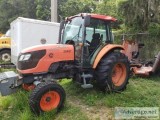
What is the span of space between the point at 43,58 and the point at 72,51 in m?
0.79

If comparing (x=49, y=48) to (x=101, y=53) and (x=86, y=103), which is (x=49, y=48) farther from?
(x=86, y=103)

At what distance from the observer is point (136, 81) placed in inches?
338

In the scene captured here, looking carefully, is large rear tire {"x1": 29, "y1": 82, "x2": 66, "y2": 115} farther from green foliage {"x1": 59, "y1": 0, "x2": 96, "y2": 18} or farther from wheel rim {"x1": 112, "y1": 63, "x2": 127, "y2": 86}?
green foliage {"x1": 59, "y1": 0, "x2": 96, "y2": 18}

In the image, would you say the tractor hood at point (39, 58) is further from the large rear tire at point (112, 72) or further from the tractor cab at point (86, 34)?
the large rear tire at point (112, 72)

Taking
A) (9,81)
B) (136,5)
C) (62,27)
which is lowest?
(9,81)

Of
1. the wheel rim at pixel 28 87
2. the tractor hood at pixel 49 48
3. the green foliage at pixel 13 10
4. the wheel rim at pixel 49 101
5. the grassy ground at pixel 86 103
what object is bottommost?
the grassy ground at pixel 86 103

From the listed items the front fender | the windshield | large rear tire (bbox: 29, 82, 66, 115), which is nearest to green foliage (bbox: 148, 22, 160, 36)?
the front fender

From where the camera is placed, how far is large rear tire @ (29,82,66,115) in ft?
18.6

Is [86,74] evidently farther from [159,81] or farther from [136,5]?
[136,5]

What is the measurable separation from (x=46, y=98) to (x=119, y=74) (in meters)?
2.44

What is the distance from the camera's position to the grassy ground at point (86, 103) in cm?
593

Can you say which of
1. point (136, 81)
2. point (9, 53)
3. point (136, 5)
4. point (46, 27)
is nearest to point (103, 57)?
point (136, 81)

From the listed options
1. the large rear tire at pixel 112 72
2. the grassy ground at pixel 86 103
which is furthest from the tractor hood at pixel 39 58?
the large rear tire at pixel 112 72

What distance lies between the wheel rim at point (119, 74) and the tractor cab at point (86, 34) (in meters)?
0.72
